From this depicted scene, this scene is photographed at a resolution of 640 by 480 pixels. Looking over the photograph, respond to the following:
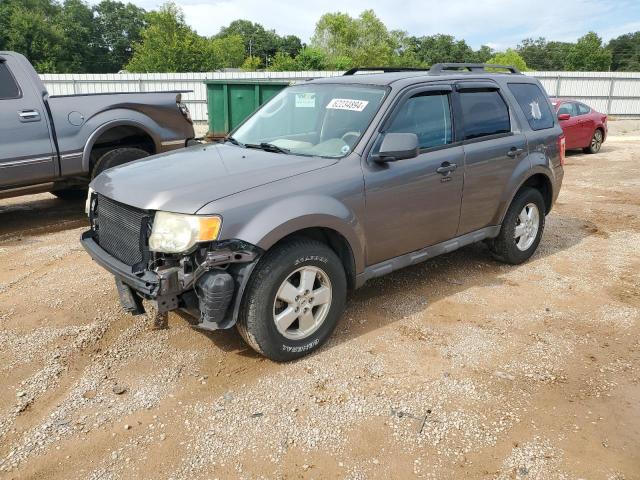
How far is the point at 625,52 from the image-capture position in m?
99.2

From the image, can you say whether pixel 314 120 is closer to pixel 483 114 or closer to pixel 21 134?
pixel 483 114

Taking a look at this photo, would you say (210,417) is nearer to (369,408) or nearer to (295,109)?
(369,408)

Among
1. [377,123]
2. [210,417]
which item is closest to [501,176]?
[377,123]

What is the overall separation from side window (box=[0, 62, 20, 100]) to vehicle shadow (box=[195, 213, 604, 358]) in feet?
14.2

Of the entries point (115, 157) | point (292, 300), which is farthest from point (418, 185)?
point (115, 157)

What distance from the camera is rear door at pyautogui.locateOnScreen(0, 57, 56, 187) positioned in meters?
6.06

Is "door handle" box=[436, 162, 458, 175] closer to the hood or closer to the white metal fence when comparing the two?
the hood

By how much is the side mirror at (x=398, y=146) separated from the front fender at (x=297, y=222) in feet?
1.62

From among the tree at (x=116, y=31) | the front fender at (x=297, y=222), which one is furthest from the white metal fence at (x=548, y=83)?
the tree at (x=116, y=31)

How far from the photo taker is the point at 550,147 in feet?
18.0

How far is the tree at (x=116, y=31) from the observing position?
89.8m

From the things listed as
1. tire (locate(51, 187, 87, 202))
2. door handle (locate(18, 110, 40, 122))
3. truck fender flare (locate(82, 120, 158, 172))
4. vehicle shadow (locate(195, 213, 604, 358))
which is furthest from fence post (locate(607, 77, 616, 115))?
door handle (locate(18, 110, 40, 122))

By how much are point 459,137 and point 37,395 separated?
3.65 meters

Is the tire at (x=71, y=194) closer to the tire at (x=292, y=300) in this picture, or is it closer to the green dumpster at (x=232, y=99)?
the green dumpster at (x=232, y=99)
